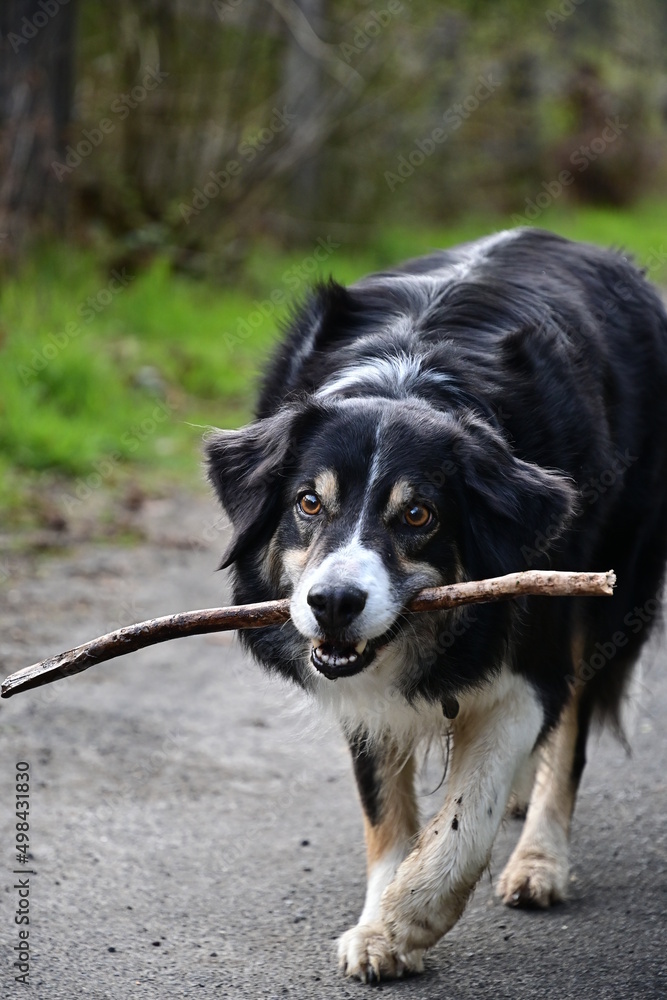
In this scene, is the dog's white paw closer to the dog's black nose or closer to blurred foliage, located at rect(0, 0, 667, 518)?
the dog's black nose

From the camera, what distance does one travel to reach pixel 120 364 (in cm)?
877

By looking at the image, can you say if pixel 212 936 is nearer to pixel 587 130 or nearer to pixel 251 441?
pixel 251 441

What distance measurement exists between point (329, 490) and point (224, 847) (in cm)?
143

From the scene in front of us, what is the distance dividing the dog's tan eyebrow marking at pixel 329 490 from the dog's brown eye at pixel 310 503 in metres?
0.02

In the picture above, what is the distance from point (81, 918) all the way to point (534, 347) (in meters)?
2.12

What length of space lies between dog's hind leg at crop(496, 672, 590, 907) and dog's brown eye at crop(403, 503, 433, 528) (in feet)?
2.89

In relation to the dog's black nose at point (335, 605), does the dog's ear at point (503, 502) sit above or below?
above

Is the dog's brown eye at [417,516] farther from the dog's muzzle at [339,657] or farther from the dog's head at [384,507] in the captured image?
the dog's muzzle at [339,657]

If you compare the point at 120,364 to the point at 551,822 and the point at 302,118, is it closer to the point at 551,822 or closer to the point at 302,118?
the point at 302,118

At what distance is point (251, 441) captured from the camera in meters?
3.53

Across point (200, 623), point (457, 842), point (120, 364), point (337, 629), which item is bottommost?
point (120, 364)

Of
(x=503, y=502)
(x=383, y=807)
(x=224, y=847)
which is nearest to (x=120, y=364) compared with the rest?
(x=224, y=847)

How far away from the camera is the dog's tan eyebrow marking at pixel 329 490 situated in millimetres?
3188

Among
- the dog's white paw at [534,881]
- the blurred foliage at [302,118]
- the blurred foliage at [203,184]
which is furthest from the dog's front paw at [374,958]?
the blurred foliage at [302,118]
